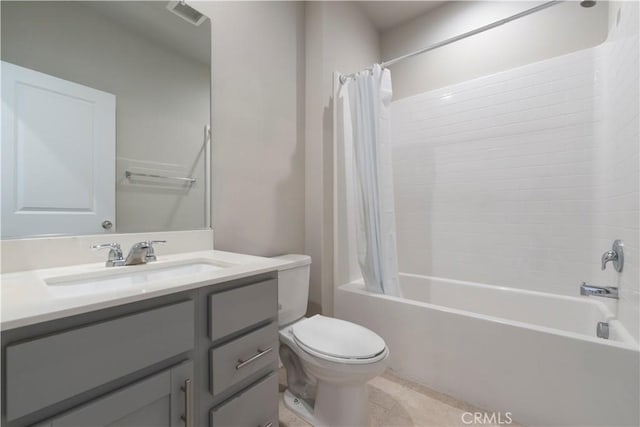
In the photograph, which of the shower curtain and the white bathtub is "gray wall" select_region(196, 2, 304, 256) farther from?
the white bathtub

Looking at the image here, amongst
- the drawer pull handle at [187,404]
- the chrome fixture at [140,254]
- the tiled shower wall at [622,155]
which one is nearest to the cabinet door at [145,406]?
the drawer pull handle at [187,404]

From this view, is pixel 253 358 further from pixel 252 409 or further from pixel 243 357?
pixel 252 409

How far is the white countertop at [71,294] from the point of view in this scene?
1.78 feet

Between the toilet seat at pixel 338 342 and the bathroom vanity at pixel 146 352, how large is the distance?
25 cm

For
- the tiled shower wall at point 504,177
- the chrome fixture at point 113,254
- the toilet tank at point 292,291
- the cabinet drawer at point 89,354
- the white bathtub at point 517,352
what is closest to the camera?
the cabinet drawer at point 89,354

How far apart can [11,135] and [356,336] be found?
1494 mm

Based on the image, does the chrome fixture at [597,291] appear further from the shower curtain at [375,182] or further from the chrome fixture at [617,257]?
the shower curtain at [375,182]

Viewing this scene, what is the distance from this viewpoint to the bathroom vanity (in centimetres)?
54

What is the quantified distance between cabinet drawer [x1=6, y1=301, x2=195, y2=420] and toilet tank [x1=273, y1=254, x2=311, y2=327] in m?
0.74

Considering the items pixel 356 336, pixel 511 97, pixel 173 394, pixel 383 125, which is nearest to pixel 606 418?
pixel 356 336

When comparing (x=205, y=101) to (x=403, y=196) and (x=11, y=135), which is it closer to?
(x=11, y=135)

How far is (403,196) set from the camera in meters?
2.51

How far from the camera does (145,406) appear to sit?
691mm

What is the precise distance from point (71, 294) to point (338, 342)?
993 mm
